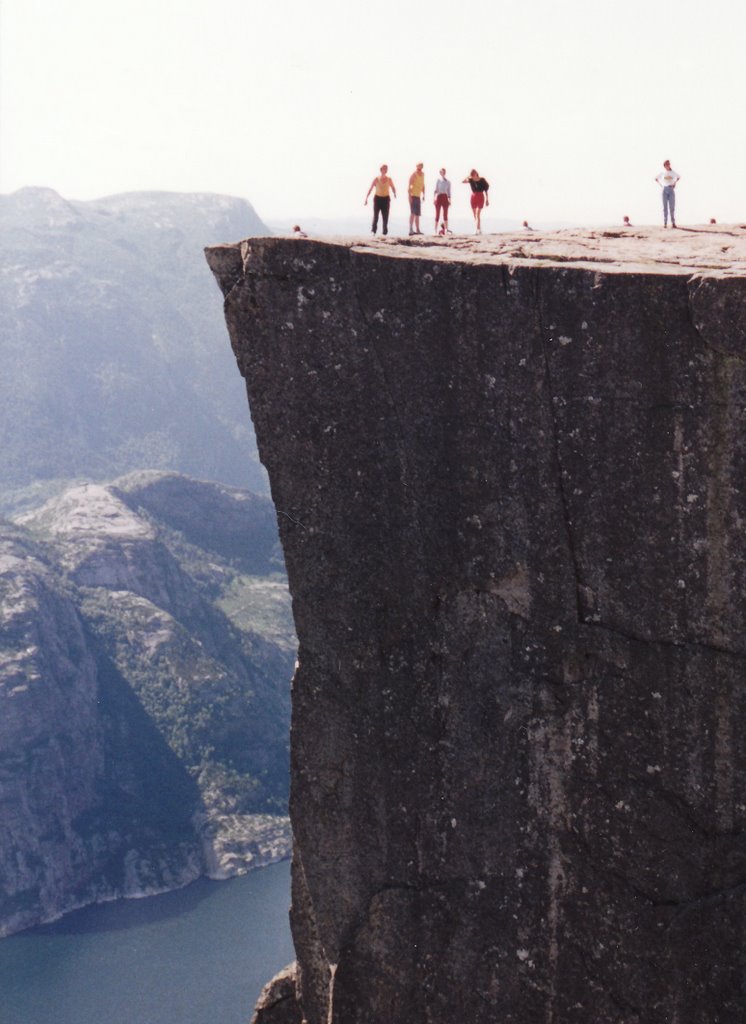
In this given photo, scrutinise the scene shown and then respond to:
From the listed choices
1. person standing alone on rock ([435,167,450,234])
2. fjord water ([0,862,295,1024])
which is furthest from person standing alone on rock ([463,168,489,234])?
fjord water ([0,862,295,1024])

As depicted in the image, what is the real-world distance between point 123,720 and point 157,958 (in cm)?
4558

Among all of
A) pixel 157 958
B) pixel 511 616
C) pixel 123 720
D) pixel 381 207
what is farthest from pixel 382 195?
pixel 123 720

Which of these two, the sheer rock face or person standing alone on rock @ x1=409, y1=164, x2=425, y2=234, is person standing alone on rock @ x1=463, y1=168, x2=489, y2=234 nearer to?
person standing alone on rock @ x1=409, y1=164, x2=425, y2=234

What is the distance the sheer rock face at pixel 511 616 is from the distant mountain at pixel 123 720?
390 ft

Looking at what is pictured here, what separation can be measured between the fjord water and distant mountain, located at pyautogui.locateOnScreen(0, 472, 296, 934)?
5.18 m

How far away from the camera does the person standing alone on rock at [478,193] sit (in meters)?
15.1

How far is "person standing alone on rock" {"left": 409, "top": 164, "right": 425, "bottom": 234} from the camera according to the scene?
14.2m

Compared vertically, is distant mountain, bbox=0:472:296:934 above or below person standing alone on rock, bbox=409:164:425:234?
below

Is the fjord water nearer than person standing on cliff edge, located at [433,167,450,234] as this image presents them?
No

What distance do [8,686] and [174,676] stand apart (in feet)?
65.8

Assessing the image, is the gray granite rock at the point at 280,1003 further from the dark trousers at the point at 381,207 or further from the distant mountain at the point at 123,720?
the distant mountain at the point at 123,720

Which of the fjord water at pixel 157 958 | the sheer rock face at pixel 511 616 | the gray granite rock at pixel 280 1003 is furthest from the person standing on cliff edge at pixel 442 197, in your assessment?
the fjord water at pixel 157 958

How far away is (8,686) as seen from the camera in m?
136

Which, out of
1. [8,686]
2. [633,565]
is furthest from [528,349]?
[8,686]
